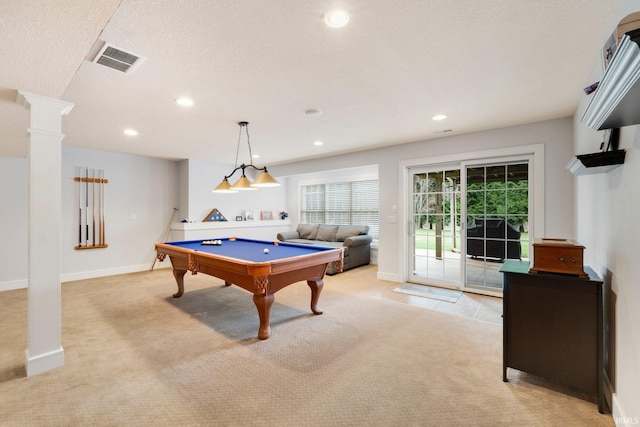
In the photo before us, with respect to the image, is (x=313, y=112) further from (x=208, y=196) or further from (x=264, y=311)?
(x=208, y=196)

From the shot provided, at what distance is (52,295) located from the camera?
88.7 inches

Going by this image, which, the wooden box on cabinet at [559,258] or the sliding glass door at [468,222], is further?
the sliding glass door at [468,222]

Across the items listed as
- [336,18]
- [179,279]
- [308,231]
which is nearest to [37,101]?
[336,18]

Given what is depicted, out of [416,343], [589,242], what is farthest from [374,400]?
[589,242]

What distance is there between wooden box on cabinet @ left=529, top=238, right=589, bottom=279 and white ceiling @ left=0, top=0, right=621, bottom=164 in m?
1.38

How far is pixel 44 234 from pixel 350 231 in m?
5.14

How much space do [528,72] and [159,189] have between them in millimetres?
6416

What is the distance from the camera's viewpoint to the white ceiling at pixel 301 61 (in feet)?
5.13

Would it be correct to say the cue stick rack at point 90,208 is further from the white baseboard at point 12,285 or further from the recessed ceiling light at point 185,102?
the recessed ceiling light at point 185,102

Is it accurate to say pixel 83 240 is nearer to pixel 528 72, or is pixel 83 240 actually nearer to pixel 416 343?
pixel 416 343

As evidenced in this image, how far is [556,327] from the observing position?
1.93m

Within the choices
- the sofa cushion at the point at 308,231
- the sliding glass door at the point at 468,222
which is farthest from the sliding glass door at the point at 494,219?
the sofa cushion at the point at 308,231

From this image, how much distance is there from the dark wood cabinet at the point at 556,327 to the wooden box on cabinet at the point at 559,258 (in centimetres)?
4

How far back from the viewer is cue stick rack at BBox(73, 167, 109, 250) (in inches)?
201
